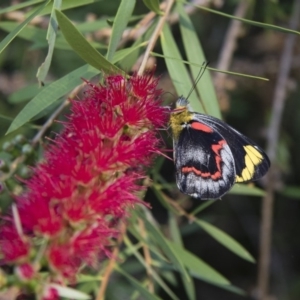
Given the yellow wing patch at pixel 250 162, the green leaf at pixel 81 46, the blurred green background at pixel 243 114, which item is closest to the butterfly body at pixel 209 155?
the yellow wing patch at pixel 250 162

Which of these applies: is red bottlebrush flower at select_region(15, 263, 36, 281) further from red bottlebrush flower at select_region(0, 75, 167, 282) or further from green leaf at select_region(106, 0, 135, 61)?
green leaf at select_region(106, 0, 135, 61)

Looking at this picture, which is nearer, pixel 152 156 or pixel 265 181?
pixel 152 156

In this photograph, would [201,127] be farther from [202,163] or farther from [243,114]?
[243,114]

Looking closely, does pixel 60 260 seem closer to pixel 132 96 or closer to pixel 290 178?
pixel 132 96

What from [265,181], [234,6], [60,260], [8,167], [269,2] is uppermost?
[234,6]

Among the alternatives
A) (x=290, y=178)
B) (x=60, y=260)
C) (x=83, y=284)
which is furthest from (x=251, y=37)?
(x=60, y=260)
